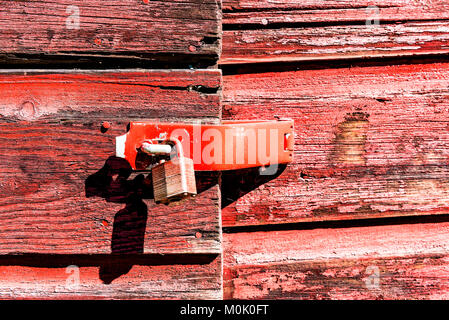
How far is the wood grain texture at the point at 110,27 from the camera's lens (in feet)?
2.68

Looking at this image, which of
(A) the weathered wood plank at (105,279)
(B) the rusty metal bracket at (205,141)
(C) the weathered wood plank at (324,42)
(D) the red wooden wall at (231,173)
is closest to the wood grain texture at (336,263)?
(D) the red wooden wall at (231,173)

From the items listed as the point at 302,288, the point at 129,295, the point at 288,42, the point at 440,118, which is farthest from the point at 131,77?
the point at 440,118

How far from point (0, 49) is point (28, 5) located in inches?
4.9

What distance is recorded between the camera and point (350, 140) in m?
0.94

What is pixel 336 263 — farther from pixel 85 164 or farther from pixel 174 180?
pixel 85 164

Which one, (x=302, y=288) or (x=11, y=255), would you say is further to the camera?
(x=302, y=288)

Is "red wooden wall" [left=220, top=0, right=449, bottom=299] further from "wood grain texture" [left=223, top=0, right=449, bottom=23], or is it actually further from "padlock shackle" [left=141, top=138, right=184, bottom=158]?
"padlock shackle" [left=141, top=138, right=184, bottom=158]

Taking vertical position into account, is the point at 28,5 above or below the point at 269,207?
above

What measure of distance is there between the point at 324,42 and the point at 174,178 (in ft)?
1.88

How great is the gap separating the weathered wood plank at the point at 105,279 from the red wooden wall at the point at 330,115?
0.13 metres

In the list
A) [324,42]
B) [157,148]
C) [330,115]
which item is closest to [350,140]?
[330,115]

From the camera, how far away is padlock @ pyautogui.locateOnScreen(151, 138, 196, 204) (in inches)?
27.6

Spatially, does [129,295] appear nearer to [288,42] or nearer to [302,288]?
[302,288]

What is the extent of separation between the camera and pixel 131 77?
2.72 feet
